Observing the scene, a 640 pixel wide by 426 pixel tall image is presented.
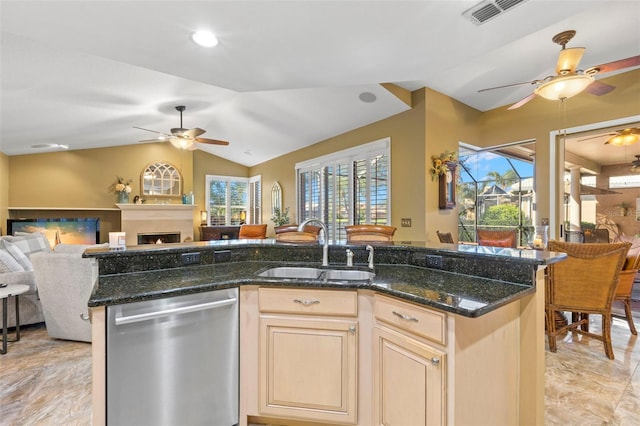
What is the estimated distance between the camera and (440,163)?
14.6ft

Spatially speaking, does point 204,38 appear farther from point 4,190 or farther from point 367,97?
point 4,190

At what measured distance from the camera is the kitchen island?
1426mm

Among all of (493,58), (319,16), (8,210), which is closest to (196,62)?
(319,16)

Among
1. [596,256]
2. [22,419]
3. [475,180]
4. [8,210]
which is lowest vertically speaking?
[22,419]

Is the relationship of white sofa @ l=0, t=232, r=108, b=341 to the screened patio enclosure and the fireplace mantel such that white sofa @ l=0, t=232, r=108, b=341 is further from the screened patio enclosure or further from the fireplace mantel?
the screened patio enclosure

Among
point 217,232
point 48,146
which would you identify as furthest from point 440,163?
point 48,146

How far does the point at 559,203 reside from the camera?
4574 millimetres

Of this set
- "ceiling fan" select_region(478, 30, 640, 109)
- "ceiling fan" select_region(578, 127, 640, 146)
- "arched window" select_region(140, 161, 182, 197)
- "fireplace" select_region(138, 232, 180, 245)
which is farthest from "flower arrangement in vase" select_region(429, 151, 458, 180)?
"arched window" select_region(140, 161, 182, 197)

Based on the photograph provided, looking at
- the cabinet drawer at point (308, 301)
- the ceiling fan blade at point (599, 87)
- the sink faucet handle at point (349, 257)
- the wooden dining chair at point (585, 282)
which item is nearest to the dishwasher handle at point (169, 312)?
the cabinet drawer at point (308, 301)

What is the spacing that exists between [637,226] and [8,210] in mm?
10792

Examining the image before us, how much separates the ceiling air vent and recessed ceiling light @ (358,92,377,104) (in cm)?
242

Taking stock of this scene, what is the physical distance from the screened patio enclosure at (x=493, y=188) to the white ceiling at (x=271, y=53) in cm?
88

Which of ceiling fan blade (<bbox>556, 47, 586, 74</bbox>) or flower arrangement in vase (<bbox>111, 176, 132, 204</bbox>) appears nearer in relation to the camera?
ceiling fan blade (<bbox>556, 47, 586, 74</bbox>)

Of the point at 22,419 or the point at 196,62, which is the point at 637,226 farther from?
the point at 22,419
